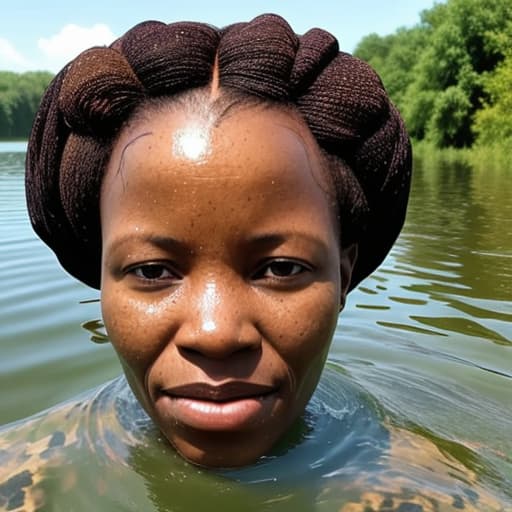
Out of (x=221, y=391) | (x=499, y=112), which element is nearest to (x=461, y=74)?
(x=499, y=112)

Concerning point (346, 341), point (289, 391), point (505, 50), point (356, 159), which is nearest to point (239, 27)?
point (356, 159)

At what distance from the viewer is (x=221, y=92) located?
2029 mm

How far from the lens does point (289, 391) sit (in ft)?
6.61

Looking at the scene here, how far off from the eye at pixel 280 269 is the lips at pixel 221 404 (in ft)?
0.99

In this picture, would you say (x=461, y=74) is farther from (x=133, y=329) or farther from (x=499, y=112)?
(x=133, y=329)

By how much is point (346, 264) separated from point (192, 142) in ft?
2.58

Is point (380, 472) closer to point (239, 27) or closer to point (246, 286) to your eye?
point (246, 286)

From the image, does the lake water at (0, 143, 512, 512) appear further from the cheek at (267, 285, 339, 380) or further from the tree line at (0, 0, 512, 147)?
the tree line at (0, 0, 512, 147)

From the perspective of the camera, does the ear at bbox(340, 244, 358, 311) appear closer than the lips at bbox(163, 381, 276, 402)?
No

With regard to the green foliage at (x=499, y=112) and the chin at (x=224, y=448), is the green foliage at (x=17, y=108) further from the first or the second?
the chin at (x=224, y=448)

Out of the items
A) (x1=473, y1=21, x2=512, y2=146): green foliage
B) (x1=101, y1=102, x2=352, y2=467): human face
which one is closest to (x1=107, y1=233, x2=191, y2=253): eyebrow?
(x1=101, y1=102, x2=352, y2=467): human face

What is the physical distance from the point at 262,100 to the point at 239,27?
31cm

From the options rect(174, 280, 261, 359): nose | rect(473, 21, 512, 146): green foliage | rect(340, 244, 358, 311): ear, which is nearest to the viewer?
rect(174, 280, 261, 359): nose

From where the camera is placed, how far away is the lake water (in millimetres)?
2092
